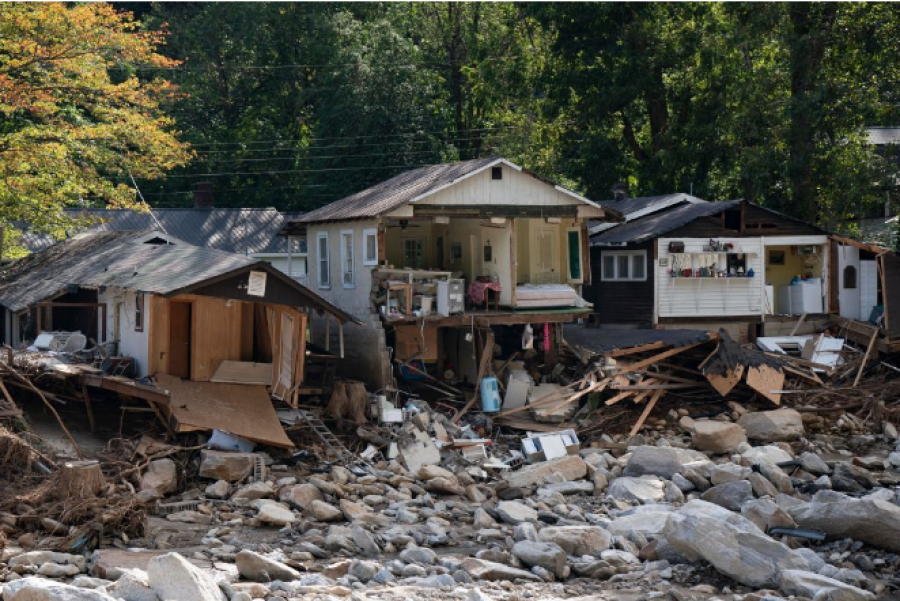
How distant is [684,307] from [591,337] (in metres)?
4.72

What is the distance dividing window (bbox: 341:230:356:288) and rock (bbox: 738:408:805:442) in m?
10.6


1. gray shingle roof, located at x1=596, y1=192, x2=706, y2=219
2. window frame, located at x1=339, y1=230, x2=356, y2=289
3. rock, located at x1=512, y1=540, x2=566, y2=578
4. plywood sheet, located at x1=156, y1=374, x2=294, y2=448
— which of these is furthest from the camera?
gray shingle roof, located at x1=596, y1=192, x2=706, y2=219

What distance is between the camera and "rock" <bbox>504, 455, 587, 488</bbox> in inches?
962

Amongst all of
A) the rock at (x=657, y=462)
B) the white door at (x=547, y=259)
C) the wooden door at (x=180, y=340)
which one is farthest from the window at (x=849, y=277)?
the wooden door at (x=180, y=340)

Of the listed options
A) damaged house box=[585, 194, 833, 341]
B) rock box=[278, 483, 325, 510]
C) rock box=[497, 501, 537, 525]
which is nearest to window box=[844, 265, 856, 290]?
damaged house box=[585, 194, 833, 341]

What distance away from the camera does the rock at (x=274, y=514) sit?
817 inches

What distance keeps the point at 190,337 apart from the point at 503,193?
8.97 meters

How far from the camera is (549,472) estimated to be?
2477cm

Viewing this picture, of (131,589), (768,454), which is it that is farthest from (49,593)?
(768,454)

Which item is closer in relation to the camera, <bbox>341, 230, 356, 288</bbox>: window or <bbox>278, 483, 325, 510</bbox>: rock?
<bbox>278, 483, 325, 510</bbox>: rock

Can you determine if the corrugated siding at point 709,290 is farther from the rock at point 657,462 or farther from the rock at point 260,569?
the rock at point 260,569

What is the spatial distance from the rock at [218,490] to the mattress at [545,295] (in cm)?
1044

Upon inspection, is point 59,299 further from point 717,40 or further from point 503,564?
point 717,40

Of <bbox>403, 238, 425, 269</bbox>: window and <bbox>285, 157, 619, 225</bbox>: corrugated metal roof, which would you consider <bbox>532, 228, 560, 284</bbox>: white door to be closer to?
<bbox>285, 157, 619, 225</bbox>: corrugated metal roof
